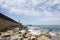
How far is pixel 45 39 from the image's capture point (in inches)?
547

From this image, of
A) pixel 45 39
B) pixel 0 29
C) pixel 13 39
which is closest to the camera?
pixel 13 39

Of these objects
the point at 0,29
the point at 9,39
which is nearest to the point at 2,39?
the point at 9,39

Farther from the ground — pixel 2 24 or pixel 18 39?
pixel 2 24

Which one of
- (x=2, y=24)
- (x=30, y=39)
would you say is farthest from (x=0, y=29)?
(x=30, y=39)

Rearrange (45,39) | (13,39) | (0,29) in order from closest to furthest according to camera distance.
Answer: (13,39) → (45,39) → (0,29)

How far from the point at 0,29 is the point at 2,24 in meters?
0.52

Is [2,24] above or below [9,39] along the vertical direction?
above

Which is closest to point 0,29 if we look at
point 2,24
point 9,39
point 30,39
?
point 2,24

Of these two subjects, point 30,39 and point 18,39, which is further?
point 30,39

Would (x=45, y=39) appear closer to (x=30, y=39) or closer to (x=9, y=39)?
(x=30, y=39)

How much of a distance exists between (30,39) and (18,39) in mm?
2360

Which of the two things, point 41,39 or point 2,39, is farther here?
point 41,39

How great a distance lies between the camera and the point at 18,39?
11805 mm

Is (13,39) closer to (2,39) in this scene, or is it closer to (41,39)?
(2,39)
